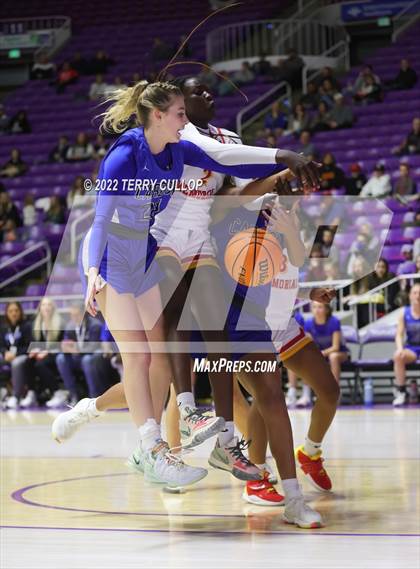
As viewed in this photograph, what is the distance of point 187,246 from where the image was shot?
5.60 metres

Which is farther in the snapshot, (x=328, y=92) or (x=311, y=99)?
(x=311, y=99)

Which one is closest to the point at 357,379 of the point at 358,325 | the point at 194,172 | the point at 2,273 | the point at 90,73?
the point at 358,325

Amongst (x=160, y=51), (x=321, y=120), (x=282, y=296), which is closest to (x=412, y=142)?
(x=321, y=120)

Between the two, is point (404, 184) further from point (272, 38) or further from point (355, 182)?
point (272, 38)

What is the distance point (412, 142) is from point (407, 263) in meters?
3.26

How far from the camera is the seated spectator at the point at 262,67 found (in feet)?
65.3

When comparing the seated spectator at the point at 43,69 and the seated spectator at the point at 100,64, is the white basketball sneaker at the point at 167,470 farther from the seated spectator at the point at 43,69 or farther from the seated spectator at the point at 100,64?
the seated spectator at the point at 43,69

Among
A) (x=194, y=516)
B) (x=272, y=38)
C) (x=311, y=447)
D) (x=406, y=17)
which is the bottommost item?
(x=194, y=516)

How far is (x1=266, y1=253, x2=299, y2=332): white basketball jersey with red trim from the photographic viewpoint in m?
5.98

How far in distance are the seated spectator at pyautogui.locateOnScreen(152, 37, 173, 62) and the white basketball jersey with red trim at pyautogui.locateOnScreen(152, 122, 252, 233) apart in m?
15.3

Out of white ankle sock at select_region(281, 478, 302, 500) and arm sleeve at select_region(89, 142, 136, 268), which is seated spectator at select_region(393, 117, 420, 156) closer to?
white ankle sock at select_region(281, 478, 302, 500)

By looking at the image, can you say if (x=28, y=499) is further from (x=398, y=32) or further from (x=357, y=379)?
(x=398, y=32)

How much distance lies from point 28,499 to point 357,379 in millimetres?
6737

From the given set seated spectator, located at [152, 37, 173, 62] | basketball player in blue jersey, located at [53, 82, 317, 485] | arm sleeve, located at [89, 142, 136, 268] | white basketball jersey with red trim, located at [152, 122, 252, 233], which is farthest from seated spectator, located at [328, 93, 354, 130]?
arm sleeve, located at [89, 142, 136, 268]
